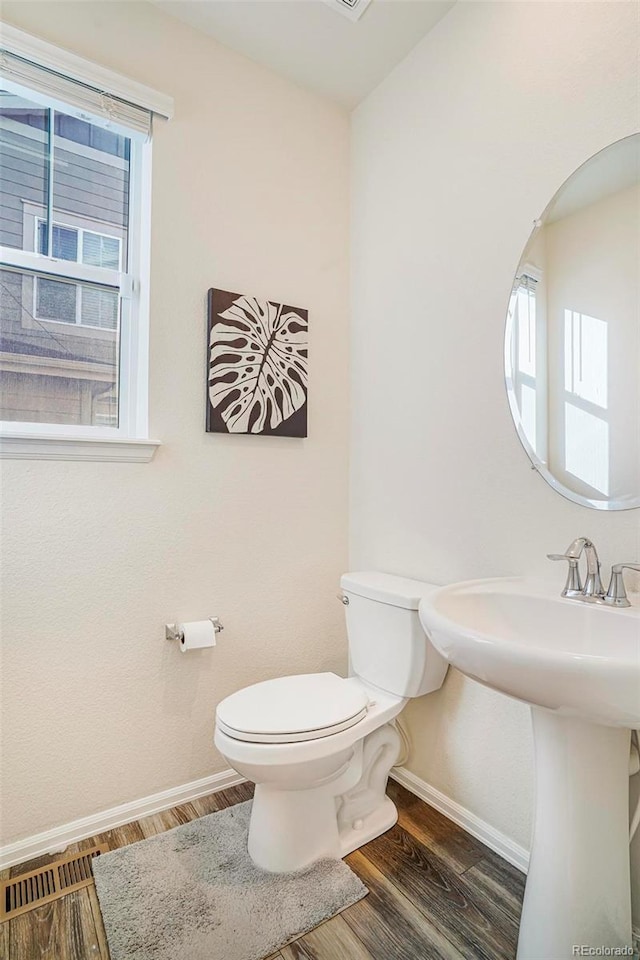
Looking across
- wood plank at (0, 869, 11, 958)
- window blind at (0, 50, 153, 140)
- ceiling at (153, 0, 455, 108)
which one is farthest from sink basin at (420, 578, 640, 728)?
ceiling at (153, 0, 455, 108)

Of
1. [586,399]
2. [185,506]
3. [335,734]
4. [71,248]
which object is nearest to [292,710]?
[335,734]

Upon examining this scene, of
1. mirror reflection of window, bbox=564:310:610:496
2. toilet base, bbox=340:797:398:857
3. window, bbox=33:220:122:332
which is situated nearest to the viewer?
mirror reflection of window, bbox=564:310:610:496

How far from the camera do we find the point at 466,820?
62.7 inches

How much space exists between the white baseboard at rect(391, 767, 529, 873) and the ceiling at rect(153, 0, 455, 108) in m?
2.65

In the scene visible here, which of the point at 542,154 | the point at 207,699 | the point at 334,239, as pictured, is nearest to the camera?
the point at 542,154

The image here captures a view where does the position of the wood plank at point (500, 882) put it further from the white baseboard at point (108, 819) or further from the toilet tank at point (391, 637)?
the white baseboard at point (108, 819)

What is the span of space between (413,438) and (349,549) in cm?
60

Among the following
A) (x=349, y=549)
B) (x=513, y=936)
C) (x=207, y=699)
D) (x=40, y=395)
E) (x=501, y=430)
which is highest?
(x=40, y=395)

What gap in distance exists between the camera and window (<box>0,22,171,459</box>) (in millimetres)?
1550

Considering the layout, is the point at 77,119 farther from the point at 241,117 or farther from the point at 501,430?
the point at 501,430

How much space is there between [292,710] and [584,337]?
1278mm

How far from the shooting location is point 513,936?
47.5 inches

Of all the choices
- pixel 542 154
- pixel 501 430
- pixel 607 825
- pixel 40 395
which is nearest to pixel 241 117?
pixel 542 154

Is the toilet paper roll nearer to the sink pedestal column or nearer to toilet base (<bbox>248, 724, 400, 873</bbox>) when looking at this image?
toilet base (<bbox>248, 724, 400, 873</bbox>)
